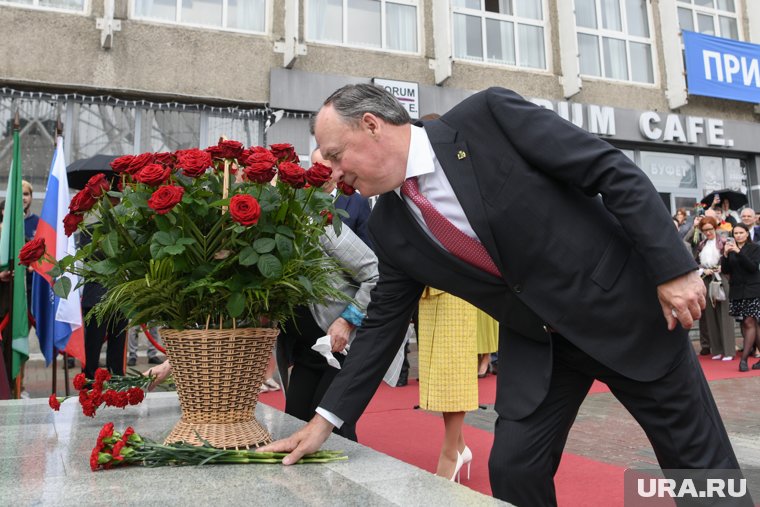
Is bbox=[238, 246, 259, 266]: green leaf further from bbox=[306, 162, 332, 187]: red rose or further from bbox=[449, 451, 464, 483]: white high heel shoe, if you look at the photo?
bbox=[449, 451, 464, 483]: white high heel shoe

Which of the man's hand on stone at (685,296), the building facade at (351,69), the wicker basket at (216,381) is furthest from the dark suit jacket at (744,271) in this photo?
the wicker basket at (216,381)

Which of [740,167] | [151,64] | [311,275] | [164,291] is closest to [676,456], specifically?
[311,275]

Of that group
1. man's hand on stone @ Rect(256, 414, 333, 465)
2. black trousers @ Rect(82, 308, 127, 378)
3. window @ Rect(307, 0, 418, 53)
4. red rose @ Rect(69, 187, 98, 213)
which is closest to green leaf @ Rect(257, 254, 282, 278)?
man's hand on stone @ Rect(256, 414, 333, 465)

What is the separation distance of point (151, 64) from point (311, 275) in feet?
35.8

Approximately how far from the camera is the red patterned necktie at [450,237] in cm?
202

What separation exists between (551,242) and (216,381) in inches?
42.4

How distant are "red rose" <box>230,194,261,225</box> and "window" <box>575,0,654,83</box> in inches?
588

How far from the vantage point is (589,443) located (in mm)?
4641

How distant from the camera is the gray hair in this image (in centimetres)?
205

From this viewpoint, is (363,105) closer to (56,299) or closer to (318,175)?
(318,175)

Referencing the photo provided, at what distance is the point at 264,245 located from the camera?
6.35 ft

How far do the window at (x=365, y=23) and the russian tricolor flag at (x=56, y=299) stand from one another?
807 centimetres

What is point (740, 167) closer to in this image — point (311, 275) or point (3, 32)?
point (3, 32)

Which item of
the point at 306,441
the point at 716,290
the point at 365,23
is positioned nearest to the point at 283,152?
the point at 306,441
